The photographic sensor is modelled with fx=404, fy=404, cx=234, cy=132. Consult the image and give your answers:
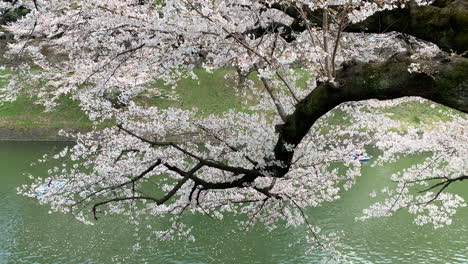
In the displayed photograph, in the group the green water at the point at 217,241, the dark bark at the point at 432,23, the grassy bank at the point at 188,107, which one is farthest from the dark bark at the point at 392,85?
the grassy bank at the point at 188,107

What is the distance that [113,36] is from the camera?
5402 mm

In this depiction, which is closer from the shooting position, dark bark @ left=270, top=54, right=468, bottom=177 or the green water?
dark bark @ left=270, top=54, right=468, bottom=177

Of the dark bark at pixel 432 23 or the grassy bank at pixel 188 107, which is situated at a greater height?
the grassy bank at pixel 188 107

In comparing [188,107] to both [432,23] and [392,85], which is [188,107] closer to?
[432,23]

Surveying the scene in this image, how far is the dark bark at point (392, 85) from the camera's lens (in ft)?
8.48

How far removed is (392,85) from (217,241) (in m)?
7.47

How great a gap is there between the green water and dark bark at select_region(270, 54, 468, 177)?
240 inches

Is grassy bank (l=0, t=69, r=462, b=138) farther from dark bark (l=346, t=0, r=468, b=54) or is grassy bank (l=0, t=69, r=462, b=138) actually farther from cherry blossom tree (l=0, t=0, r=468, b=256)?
dark bark (l=346, t=0, r=468, b=54)

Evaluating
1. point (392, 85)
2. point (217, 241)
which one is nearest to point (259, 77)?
point (392, 85)

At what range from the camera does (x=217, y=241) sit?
9594mm

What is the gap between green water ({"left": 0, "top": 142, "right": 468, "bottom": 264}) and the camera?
8.80 m

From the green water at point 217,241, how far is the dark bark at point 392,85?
610cm

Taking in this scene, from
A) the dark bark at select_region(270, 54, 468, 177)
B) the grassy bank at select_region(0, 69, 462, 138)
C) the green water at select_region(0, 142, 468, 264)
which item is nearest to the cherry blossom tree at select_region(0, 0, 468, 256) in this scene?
the dark bark at select_region(270, 54, 468, 177)

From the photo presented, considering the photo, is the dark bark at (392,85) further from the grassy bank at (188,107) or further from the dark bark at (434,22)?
the grassy bank at (188,107)
